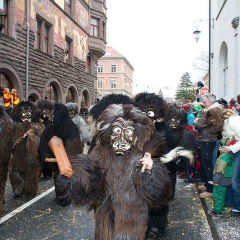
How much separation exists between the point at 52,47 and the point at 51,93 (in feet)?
8.81

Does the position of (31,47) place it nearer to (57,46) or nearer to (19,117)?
(57,46)

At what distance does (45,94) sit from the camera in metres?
18.9

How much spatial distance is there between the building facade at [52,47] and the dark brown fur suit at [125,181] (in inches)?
474

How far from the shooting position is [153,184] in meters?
3.06

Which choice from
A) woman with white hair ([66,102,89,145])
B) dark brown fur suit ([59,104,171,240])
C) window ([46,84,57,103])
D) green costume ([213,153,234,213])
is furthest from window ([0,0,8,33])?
dark brown fur suit ([59,104,171,240])

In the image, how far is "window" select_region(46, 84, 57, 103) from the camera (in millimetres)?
19906

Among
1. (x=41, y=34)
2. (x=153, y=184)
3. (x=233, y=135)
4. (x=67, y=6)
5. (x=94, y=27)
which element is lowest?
(x=153, y=184)

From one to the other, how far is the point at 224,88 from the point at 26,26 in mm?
10078

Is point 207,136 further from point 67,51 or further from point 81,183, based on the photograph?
point 67,51

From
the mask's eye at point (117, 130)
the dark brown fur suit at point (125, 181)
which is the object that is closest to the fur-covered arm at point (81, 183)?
the dark brown fur suit at point (125, 181)

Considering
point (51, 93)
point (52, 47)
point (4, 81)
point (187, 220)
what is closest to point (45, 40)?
point (52, 47)

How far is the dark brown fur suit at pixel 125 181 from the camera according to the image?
3070 mm

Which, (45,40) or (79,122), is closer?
(79,122)

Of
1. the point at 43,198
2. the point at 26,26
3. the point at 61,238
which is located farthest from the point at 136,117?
the point at 26,26
